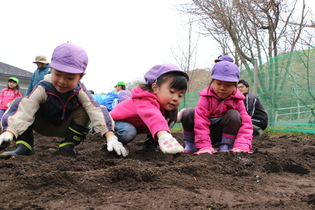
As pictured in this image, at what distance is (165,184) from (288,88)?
199 inches

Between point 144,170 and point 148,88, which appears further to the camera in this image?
point 148,88

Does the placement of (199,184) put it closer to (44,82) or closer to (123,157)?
(123,157)

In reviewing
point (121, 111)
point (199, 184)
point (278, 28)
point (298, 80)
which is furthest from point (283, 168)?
point (278, 28)

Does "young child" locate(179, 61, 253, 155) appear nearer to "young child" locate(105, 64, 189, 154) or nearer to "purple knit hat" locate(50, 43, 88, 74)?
"young child" locate(105, 64, 189, 154)

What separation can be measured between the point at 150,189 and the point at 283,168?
120 centimetres

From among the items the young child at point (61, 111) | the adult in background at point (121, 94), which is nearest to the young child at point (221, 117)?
the young child at point (61, 111)

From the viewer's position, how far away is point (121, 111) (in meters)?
2.82

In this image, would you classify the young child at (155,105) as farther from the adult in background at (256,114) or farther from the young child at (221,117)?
the adult in background at (256,114)

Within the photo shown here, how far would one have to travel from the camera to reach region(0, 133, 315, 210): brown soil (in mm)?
1389

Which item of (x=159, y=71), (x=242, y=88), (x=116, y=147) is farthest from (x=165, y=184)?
(x=242, y=88)

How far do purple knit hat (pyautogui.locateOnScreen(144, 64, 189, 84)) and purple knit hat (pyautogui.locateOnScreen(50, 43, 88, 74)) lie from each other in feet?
1.91

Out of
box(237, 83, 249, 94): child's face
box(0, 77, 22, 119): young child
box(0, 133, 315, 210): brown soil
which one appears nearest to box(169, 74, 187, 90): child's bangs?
box(0, 133, 315, 210): brown soil

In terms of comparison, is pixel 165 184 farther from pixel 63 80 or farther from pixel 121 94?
pixel 121 94

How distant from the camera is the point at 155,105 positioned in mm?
2469
